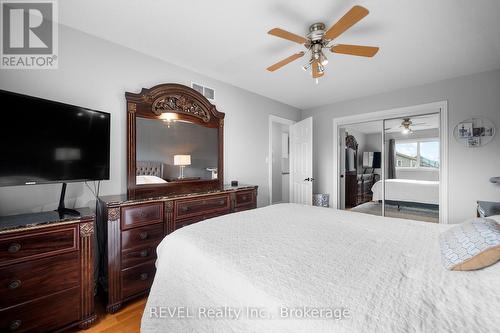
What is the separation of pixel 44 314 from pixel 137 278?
24.6 inches

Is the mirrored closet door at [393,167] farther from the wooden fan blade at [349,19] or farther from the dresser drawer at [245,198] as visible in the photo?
the wooden fan blade at [349,19]

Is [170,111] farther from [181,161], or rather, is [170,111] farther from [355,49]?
[355,49]

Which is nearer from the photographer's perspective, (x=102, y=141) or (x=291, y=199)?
(x=102, y=141)

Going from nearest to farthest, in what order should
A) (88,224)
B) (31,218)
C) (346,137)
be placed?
(31,218), (88,224), (346,137)

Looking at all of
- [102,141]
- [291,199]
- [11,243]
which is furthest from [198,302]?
[291,199]

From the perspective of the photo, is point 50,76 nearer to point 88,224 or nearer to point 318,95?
point 88,224

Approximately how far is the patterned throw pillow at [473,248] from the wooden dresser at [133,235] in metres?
2.05

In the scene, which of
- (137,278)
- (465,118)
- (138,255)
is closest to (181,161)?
Answer: (138,255)

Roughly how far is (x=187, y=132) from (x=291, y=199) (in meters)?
2.71

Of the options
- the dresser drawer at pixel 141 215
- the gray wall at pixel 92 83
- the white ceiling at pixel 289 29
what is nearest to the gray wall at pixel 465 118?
the white ceiling at pixel 289 29

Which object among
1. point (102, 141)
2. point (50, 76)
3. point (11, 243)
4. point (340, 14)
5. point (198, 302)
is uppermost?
point (340, 14)

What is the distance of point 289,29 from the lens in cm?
198

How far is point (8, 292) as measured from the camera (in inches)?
52.1

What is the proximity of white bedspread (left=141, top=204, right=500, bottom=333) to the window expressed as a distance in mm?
2466
